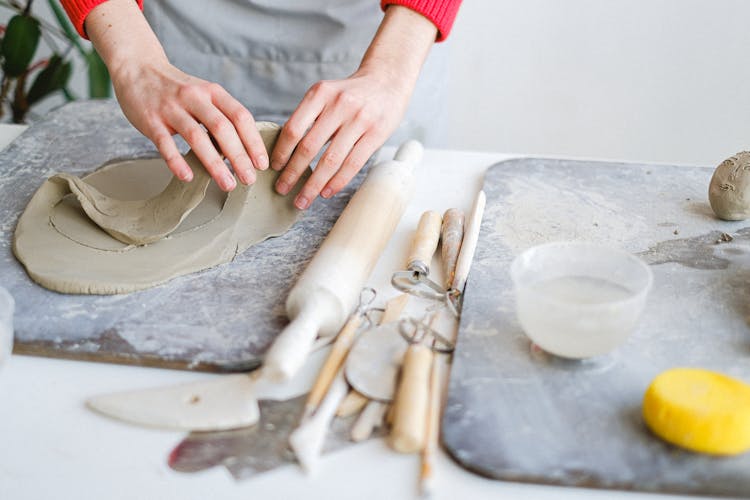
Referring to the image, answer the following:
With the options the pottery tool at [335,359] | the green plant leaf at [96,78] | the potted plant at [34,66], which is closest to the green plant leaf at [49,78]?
the potted plant at [34,66]

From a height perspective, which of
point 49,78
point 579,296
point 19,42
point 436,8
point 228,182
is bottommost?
point 49,78

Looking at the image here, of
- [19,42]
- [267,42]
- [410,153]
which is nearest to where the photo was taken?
[410,153]

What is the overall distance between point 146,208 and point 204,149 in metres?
0.13

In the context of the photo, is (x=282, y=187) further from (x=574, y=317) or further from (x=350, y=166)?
(x=574, y=317)

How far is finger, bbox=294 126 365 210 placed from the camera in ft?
3.67

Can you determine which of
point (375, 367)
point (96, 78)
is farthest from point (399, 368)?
point (96, 78)

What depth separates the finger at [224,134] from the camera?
106cm

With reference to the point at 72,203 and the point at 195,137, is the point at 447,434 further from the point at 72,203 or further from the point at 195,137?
the point at 72,203

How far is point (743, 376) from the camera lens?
812 millimetres

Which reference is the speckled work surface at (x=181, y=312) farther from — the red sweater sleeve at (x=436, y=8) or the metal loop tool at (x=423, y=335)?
the red sweater sleeve at (x=436, y=8)

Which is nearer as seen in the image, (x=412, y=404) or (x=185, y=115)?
(x=412, y=404)

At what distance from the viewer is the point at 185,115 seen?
3.53ft

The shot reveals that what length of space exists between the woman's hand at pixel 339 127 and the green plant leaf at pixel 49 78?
133cm

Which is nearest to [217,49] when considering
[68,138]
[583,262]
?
[68,138]
